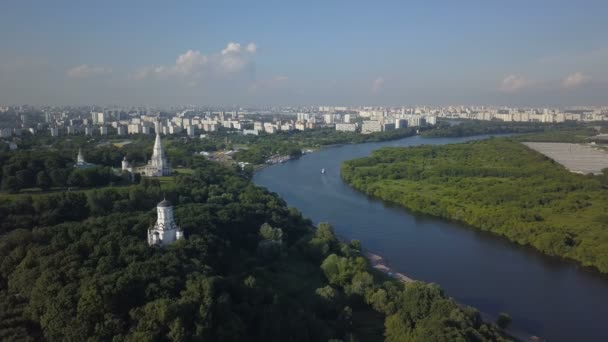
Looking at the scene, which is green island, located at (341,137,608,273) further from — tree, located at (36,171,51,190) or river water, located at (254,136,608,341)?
tree, located at (36,171,51,190)

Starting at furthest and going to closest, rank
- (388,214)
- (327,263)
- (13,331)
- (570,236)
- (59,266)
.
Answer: (388,214), (570,236), (327,263), (59,266), (13,331)

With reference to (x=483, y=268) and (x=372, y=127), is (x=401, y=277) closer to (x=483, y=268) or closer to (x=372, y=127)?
(x=483, y=268)

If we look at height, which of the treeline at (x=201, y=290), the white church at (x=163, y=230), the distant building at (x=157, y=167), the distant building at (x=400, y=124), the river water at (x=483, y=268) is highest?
the distant building at (x=400, y=124)

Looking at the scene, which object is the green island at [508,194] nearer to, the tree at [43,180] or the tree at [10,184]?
the tree at [43,180]

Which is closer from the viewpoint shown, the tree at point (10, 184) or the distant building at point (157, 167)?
the tree at point (10, 184)

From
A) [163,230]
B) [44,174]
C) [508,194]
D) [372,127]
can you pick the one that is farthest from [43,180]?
[372,127]

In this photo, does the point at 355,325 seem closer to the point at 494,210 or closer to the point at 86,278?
the point at 86,278

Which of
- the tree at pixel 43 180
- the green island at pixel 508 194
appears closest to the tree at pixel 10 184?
the tree at pixel 43 180

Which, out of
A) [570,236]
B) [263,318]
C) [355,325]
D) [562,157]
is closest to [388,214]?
[570,236]
